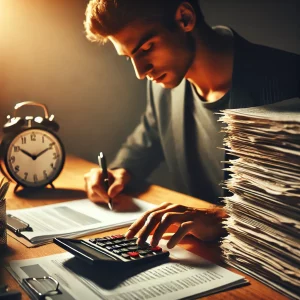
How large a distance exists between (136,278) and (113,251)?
90 mm

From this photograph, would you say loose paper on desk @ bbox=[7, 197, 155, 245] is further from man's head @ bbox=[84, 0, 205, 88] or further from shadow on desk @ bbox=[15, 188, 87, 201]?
man's head @ bbox=[84, 0, 205, 88]

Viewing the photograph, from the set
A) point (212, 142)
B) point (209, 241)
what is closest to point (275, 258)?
point (209, 241)

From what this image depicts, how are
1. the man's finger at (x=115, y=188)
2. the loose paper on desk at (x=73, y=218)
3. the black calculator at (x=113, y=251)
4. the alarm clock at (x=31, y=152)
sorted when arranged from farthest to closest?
the alarm clock at (x=31, y=152), the man's finger at (x=115, y=188), the loose paper on desk at (x=73, y=218), the black calculator at (x=113, y=251)

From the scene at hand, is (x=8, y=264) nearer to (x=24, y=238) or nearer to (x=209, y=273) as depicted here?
(x=24, y=238)

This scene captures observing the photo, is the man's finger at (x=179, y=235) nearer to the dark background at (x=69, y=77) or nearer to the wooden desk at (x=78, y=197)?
the wooden desk at (x=78, y=197)

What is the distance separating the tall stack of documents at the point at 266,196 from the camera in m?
0.69

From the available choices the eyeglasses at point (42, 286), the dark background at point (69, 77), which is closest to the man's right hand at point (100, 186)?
the eyeglasses at point (42, 286)

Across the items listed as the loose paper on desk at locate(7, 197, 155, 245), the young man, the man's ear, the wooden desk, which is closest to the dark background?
the wooden desk

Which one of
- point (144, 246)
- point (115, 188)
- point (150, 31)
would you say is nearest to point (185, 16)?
point (150, 31)

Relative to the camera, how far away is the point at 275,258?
73 cm

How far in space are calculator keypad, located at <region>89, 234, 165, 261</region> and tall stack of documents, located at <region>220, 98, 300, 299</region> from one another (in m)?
0.14

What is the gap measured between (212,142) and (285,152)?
95cm

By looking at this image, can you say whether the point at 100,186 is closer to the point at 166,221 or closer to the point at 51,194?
the point at 51,194

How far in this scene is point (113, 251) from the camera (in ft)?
2.80
